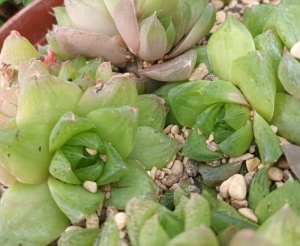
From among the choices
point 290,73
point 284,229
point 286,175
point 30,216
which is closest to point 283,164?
point 286,175

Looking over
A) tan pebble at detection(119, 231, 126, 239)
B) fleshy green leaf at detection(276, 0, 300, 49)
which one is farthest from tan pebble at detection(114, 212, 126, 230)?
fleshy green leaf at detection(276, 0, 300, 49)

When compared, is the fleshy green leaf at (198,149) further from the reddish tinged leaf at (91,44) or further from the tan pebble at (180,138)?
the reddish tinged leaf at (91,44)

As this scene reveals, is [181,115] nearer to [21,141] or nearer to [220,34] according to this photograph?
[220,34]

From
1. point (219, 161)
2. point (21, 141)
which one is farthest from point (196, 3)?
point (21, 141)

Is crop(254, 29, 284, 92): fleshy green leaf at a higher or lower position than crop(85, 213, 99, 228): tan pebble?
higher

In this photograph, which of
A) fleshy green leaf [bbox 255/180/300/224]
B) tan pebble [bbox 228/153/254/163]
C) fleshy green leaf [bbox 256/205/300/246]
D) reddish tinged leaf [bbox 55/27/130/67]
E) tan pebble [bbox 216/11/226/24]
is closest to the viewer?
fleshy green leaf [bbox 256/205/300/246]

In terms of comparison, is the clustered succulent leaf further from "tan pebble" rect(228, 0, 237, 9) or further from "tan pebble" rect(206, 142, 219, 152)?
"tan pebble" rect(228, 0, 237, 9)
